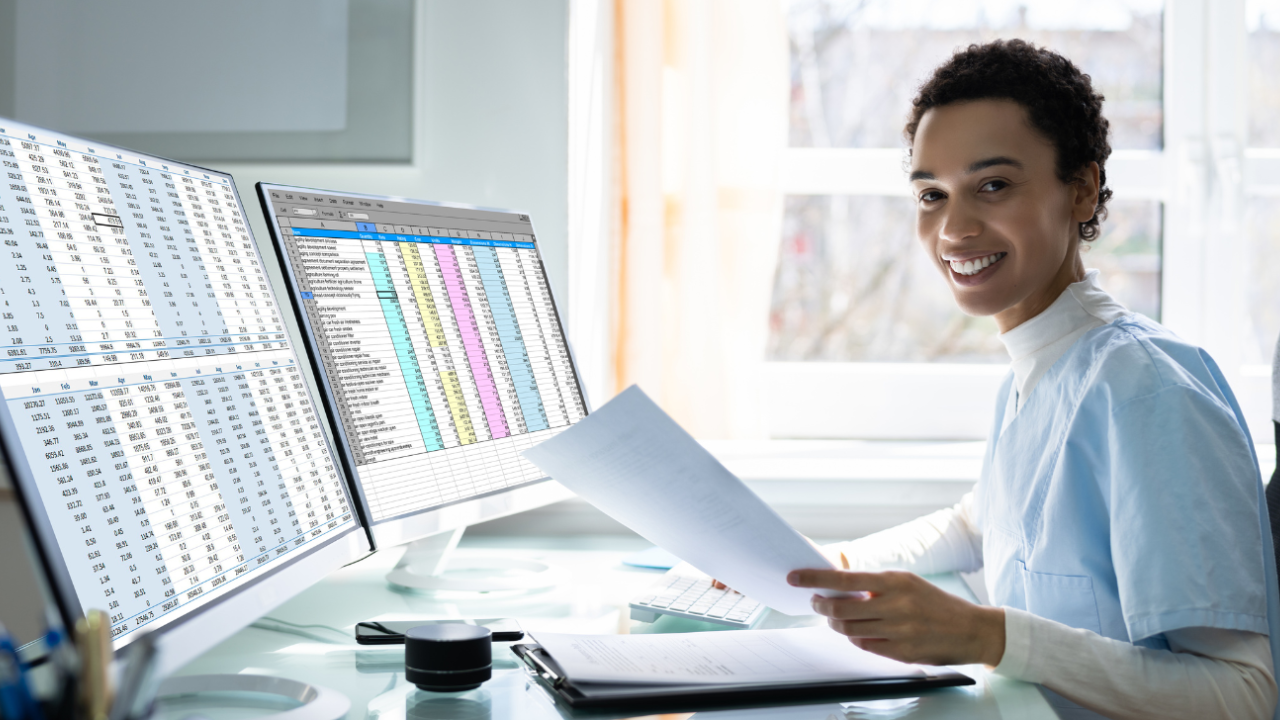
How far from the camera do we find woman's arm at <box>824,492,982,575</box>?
118 cm

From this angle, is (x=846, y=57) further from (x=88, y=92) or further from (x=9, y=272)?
(x=9, y=272)

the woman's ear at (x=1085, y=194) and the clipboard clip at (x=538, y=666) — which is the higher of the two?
the woman's ear at (x=1085, y=194)

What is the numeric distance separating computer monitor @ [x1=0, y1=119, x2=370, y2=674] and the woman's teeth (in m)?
0.71

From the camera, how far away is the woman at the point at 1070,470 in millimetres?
757

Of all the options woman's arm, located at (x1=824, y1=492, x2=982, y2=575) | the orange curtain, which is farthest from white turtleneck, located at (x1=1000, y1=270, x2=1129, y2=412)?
the orange curtain

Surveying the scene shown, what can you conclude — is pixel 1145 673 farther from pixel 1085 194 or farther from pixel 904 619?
pixel 1085 194

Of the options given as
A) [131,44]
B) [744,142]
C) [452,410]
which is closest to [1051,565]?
[452,410]

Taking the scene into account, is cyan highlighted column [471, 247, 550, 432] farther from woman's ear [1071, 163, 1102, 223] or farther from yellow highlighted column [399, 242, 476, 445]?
woman's ear [1071, 163, 1102, 223]

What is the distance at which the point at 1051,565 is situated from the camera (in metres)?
0.87

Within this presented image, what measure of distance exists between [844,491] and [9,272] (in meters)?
1.23

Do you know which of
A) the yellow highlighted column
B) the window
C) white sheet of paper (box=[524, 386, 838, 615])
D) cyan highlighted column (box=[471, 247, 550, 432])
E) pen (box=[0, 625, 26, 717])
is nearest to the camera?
pen (box=[0, 625, 26, 717])

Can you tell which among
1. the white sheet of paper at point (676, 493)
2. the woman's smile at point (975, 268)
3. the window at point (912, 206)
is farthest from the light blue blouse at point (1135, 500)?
the window at point (912, 206)

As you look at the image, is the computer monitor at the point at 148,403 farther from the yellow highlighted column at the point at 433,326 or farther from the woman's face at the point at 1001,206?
the woman's face at the point at 1001,206

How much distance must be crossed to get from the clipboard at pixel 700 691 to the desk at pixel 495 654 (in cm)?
1
